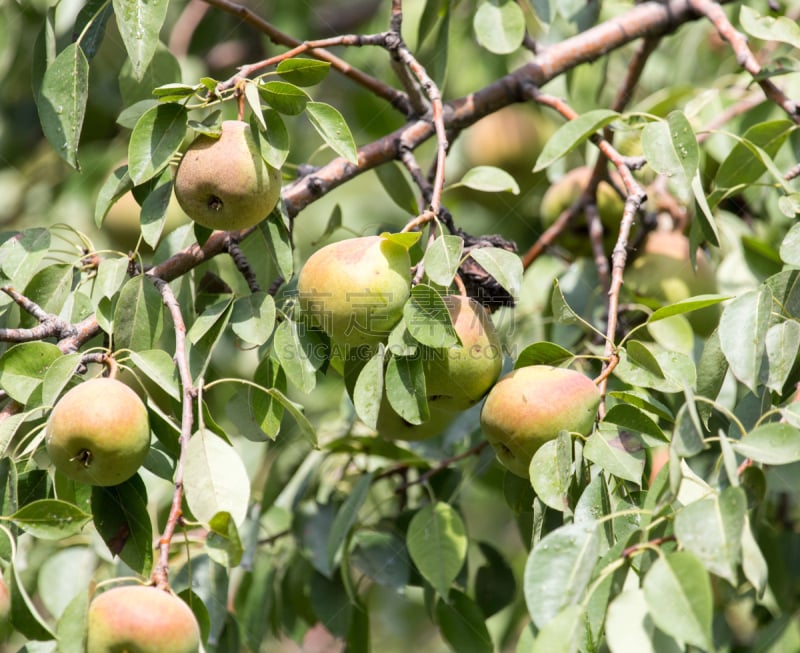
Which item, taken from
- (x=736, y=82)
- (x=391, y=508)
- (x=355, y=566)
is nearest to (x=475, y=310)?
(x=355, y=566)

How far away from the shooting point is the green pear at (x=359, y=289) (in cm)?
115

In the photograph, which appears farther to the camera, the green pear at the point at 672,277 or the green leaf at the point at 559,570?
the green pear at the point at 672,277

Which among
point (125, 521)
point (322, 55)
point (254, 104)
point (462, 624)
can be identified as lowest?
point (462, 624)

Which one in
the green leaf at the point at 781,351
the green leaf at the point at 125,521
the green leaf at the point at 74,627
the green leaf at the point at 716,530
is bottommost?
the green leaf at the point at 125,521

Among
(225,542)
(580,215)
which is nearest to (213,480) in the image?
(225,542)

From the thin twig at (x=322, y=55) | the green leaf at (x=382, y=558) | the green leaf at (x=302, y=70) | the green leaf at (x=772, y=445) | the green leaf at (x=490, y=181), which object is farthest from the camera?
the green leaf at (x=382, y=558)

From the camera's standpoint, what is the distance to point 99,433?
106 cm

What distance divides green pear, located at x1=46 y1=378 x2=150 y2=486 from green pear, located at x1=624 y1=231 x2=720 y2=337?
1043 mm

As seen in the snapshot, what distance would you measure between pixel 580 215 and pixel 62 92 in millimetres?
1094

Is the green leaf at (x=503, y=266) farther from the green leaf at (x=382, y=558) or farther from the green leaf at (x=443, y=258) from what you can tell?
the green leaf at (x=382, y=558)

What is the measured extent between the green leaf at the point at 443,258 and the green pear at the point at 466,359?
0.23 feet

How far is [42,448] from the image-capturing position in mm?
1243

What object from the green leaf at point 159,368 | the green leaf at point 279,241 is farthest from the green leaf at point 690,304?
the green leaf at point 159,368

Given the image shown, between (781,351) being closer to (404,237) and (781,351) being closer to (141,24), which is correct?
(404,237)
